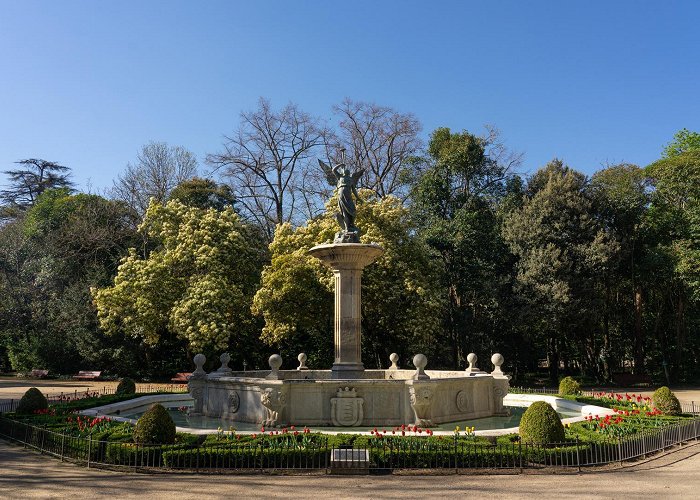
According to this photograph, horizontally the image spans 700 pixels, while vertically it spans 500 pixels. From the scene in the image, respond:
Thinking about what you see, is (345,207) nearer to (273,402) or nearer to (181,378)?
(273,402)

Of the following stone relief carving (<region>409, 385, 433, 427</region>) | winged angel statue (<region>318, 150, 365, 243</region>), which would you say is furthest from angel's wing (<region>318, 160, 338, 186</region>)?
stone relief carving (<region>409, 385, 433, 427</region>)

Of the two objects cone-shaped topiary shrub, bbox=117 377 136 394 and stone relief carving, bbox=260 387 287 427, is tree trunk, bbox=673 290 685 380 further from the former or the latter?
cone-shaped topiary shrub, bbox=117 377 136 394

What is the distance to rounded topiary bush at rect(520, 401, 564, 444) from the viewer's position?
39.4 feet

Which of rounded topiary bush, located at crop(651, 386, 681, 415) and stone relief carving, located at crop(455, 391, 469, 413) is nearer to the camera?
stone relief carving, located at crop(455, 391, 469, 413)

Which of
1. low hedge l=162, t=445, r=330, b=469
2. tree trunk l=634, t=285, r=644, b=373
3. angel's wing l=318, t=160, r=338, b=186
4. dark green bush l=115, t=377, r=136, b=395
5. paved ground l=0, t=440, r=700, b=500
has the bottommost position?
paved ground l=0, t=440, r=700, b=500

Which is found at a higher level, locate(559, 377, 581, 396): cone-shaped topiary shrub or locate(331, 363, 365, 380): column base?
locate(331, 363, 365, 380): column base

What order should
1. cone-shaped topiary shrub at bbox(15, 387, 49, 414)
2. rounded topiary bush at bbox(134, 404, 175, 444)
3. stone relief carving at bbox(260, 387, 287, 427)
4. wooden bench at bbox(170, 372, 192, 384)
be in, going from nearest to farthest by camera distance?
rounded topiary bush at bbox(134, 404, 175, 444), stone relief carving at bbox(260, 387, 287, 427), cone-shaped topiary shrub at bbox(15, 387, 49, 414), wooden bench at bbox(170, 372, 192, 384)

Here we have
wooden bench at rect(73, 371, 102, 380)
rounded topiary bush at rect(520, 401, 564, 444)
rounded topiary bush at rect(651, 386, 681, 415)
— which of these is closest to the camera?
rounded topiary bush at rect(520, 401, 564, 444)

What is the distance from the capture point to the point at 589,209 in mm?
35625

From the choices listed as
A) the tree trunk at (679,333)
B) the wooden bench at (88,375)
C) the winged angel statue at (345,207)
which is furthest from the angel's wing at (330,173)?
the tree trunk at (679,333)

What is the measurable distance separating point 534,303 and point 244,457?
25.4m

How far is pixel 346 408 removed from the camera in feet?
51.0

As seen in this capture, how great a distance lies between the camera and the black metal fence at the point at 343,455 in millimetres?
11414

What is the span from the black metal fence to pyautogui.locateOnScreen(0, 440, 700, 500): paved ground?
422mm
